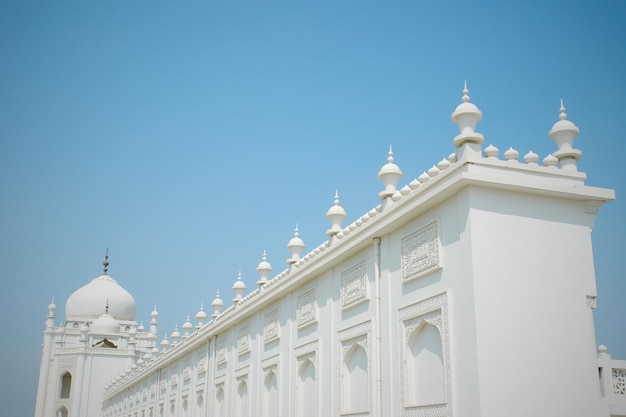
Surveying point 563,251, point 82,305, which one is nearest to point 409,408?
point 563,251

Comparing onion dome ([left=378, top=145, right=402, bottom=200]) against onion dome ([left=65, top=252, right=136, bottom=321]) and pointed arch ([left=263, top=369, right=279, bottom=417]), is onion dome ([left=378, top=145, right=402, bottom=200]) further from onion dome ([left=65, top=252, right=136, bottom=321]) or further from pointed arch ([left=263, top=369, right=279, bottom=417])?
onion dome ([left=65, top=252, right=136, bottom=321])

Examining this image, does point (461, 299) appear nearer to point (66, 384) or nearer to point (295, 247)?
point (295, 247)

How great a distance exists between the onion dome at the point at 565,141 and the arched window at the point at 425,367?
9.46ft

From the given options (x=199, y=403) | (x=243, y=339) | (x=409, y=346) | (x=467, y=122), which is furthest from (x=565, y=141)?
(x=199, y=403)

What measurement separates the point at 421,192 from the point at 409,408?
9.84 feet

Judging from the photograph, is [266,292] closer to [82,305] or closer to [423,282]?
[423,282]

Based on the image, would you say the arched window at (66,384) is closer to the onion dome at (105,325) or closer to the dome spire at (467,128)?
the onion dome at (105,325)

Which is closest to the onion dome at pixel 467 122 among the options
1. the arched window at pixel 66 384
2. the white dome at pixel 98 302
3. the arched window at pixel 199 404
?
the arched window at pixel 199 404

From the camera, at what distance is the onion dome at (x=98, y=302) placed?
44.3 m

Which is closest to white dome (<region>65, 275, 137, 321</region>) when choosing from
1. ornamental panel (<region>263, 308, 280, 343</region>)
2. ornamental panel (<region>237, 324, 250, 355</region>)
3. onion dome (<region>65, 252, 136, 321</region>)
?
onion dome (<region>65, 252, 136, 321</region>)

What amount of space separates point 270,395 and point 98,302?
3151cm

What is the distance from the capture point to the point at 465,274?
351 inches

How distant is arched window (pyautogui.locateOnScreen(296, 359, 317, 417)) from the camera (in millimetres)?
13597

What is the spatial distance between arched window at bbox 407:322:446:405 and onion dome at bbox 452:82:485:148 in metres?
2.57
